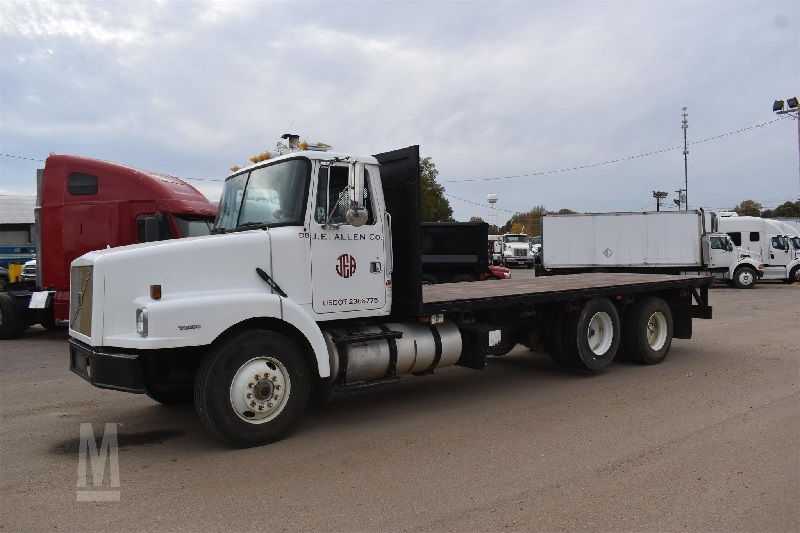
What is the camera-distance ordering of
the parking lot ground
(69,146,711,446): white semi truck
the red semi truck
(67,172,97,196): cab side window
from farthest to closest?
(67,172,97,196): cab side window, the red semi truck, (69,146,711,446): white semi truck, the parking lot ground

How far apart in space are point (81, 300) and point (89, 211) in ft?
21.0

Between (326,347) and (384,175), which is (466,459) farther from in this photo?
(384,175)

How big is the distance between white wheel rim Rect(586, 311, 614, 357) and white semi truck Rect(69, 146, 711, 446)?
1715mm

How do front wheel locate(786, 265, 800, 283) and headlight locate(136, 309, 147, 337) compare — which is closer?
headlight locate(136, 309, 147, 337)

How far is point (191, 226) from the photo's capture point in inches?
440

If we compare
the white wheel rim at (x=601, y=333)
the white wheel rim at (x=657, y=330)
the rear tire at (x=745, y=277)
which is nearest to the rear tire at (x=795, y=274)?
the rear tire at (x=745, y=277)

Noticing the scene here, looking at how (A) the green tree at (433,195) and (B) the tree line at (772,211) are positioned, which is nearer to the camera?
(A) the green tree at (433,195)

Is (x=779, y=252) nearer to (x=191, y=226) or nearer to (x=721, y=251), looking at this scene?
(x=721, y=251)

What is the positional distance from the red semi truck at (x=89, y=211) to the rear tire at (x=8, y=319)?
1377mm

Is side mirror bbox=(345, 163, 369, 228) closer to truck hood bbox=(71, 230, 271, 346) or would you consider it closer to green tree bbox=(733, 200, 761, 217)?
truck hood bbox=(71, 230, 271, 346)

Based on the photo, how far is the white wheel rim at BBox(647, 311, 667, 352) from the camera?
30.2 ft

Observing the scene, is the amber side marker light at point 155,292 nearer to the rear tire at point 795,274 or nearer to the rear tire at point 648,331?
the rear tire at point 648,331

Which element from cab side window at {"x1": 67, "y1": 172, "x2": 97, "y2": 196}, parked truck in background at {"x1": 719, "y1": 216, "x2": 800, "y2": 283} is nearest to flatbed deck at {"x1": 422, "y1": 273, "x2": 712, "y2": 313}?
cab side window at {"x1": 67, "y1": 172, "x2": 97, "y2": 196}

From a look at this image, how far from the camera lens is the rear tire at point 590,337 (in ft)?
26.6
